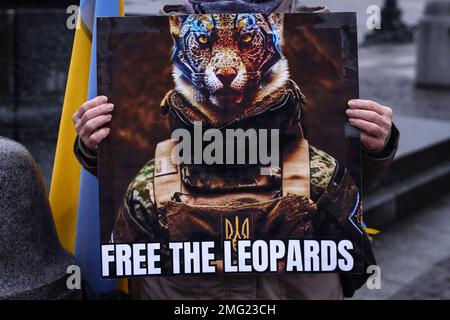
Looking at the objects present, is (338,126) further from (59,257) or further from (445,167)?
(445,167)

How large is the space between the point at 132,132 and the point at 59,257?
0.75 m

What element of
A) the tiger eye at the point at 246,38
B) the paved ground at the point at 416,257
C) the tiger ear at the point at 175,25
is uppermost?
the tiger ear at the point at 175,25

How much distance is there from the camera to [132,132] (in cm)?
210

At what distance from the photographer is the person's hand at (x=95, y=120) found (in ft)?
6.77

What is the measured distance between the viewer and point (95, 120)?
206 centimetres

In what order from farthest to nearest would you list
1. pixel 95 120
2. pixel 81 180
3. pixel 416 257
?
pixel 416 257, pixel 81 180, pixel 95 120

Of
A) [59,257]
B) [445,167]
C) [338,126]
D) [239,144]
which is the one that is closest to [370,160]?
[338,126]

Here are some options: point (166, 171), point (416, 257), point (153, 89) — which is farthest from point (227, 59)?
point (416, 257)

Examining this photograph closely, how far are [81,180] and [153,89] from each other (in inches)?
33.7

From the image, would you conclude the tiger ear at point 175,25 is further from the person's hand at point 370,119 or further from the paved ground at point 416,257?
the paved ground at point 416,257

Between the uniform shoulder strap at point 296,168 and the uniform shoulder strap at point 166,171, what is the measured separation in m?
0.31

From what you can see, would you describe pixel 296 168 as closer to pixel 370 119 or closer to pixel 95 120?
pixel 370 119

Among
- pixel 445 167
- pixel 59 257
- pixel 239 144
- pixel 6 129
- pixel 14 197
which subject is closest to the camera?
pixel 239 144

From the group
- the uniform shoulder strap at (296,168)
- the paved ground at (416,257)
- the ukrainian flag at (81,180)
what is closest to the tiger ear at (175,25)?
the uniform shoulder strap at (296,168)
